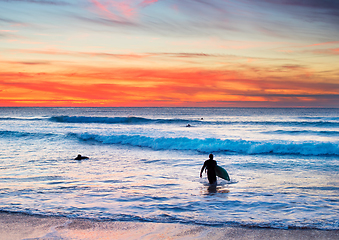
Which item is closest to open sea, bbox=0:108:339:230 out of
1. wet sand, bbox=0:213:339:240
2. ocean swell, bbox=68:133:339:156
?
wet sand, bbox=0:213:339:240

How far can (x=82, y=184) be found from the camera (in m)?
10.1

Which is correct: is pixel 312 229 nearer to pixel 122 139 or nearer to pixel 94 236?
pixel 94 236

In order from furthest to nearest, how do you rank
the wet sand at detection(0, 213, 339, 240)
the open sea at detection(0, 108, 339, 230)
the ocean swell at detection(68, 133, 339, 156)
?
the ocean swell at detection(68, 133, 339, 156), the open sea at detection(0, 108, 339, 230), the wet sand at detection(0, 213, 339, 240)

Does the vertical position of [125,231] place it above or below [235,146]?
below

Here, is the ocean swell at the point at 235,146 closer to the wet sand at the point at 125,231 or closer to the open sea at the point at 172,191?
the open sea at the point at 172,191

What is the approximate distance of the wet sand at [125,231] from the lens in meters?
5.66

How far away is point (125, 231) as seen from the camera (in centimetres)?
596

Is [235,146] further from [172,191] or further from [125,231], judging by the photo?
[125,231]

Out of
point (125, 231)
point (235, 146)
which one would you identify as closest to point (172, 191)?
point (125, 231)

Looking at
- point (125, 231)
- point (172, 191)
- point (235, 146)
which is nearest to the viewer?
point (125, 231)

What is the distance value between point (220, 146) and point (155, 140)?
5708 mm

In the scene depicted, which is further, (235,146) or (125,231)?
(235,146)

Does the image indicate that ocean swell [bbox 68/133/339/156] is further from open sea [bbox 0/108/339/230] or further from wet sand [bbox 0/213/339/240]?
wet sand [bbox 0/213/339/240]

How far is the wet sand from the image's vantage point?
5661 millimetres
